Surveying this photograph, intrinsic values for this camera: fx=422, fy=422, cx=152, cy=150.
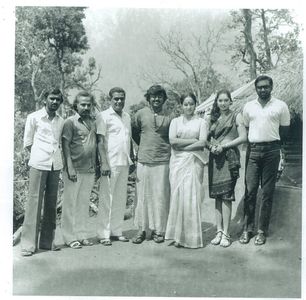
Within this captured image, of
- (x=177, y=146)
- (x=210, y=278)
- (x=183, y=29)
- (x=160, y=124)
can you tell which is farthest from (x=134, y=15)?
(x=210, y=278)

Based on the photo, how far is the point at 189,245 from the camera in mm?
4668

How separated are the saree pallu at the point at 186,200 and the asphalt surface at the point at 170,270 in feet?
0.48

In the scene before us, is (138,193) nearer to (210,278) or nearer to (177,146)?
(177,146)

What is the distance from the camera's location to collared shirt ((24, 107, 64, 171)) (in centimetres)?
452

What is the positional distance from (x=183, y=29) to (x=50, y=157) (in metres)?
2.30

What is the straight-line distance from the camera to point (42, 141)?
15.0ft

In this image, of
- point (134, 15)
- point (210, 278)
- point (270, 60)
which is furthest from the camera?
point (270, 60)

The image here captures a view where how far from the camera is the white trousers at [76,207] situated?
4699mm

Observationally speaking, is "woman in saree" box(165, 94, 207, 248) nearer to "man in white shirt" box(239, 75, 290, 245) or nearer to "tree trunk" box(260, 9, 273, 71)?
"man in white shirt" box(239, 75, 290, 245)

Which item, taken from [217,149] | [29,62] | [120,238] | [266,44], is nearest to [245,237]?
[217,149]

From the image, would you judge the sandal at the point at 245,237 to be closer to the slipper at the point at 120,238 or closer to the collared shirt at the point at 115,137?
the slipper at the point at 120,238

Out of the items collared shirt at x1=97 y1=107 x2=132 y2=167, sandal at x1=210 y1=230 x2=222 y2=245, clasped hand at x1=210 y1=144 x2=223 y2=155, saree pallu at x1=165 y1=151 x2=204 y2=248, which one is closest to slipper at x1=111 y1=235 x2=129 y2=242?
saree pallu at x1=165 y1=151 x2=204 y2=248

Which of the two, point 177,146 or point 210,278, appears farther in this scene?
point 177,146

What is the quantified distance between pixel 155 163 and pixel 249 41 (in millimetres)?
2478
